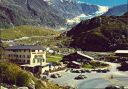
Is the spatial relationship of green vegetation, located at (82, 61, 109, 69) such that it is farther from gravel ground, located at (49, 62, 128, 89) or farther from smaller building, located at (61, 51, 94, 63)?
smaller building, located at (61, 51, 94, 63)

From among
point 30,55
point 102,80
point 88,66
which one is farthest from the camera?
point 88,66

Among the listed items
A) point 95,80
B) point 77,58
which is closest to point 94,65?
point 77,58

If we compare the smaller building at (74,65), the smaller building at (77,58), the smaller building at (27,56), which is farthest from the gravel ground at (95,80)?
the smaller building at (77,58)

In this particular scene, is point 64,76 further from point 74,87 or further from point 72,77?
point 74,87

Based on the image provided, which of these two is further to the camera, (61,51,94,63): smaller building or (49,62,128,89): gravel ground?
(61,51,94,63): smaller building

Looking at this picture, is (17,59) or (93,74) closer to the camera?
(93,74)

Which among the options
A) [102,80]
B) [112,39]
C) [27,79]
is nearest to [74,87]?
[102,80]

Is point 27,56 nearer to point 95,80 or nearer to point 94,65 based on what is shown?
point 94,65

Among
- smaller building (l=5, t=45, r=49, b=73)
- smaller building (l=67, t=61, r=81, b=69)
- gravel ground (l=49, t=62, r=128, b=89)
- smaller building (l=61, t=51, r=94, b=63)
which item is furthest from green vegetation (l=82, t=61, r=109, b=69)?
smaller building (l=5, t=45, r=49, b=73)

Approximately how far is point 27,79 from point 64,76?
39.1 metres

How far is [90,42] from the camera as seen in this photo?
7643 inches

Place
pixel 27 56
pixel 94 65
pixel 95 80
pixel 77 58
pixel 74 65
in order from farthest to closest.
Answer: pixel 77 58
pixel 94 65
pixel 74 65
pixel 27 56
pixel 95 80

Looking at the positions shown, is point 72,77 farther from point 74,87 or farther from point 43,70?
point 74,87

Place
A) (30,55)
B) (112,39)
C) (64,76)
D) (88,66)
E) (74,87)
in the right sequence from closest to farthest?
(74,87) < (64,76) < (30,55) < (88,66) < (112,39)
